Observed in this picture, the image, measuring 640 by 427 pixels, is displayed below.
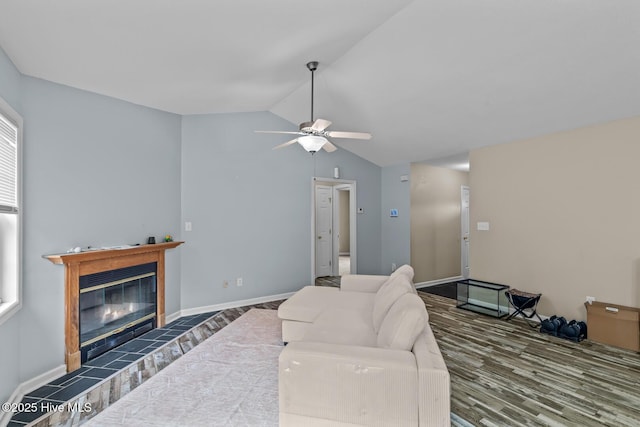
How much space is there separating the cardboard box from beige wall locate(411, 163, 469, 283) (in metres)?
2.64

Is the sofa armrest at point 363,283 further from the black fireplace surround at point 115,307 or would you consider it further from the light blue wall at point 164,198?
the black fireplace surround at point 115,307

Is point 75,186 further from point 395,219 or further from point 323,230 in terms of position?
point 395,219

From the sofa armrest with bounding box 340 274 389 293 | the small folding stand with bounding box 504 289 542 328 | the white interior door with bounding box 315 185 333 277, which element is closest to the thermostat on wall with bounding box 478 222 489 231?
the small folding stand with bounding box 504 289 542 328

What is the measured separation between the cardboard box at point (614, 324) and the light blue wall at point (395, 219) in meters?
2.64

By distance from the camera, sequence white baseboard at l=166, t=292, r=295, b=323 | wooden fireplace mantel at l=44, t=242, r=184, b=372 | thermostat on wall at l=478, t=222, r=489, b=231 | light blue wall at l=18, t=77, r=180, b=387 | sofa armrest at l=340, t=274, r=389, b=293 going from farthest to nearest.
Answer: thermostat on wall at l=478, t=222, r=489, b=231 → white baseboard at l=166, t=292, r=295, b=323 → sofa armrest at l=340, t=274, r=389, b=293 → wooden fireplace mantel at l=44, t=242, r=184, b=372 → light blue wall at l=18, t=77, r=180, b=387

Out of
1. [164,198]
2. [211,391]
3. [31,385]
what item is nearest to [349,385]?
[211,391]

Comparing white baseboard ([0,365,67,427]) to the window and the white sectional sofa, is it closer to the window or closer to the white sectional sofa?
the window

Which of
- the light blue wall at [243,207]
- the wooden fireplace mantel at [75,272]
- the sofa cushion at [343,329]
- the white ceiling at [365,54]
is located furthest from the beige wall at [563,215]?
the wooden fireplace mantel at [75,272]

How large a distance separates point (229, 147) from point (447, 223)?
446 centimetres

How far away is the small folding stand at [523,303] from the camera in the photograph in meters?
3.70

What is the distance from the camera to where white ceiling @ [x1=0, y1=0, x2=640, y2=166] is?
6.97 feet

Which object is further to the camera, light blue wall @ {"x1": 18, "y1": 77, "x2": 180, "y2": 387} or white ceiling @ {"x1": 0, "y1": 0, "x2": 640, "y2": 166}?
light blue wall @ {"x1": 18, "y1": 77, "x2": 180, "y2": 387}

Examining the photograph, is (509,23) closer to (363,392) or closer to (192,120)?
(363,392)

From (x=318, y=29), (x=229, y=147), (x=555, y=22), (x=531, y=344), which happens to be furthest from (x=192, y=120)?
(x=531, y=344)
